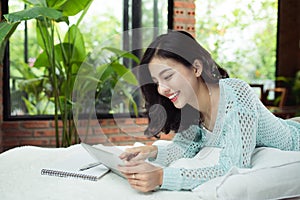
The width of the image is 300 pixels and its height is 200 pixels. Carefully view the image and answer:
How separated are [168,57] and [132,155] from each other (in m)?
0.34

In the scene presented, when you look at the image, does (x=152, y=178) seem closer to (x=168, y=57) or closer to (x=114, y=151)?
(x=114, y=151)

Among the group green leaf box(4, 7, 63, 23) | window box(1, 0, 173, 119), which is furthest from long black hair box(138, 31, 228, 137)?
window box(1, 0, 173, 119)

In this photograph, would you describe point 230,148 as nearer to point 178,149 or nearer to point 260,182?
point 260,182

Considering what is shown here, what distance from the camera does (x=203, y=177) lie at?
52.1 inches

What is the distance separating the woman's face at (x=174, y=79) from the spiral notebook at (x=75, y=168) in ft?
1.33

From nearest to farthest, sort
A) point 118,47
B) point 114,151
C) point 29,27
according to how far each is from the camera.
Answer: point 114,151
point 118,47
point 29,27

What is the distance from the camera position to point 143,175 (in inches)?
49.0

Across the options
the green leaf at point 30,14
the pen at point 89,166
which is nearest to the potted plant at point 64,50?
the green leaf at point 30,14

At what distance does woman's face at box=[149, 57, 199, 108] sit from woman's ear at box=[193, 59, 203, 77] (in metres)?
0.01

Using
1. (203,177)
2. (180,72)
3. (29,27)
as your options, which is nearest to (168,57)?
(180,72)

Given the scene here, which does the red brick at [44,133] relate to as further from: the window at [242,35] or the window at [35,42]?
the window at [242,35]

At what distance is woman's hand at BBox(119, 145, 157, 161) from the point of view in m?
1.36

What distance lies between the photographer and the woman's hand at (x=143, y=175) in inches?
49.0

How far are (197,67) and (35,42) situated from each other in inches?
97.0
